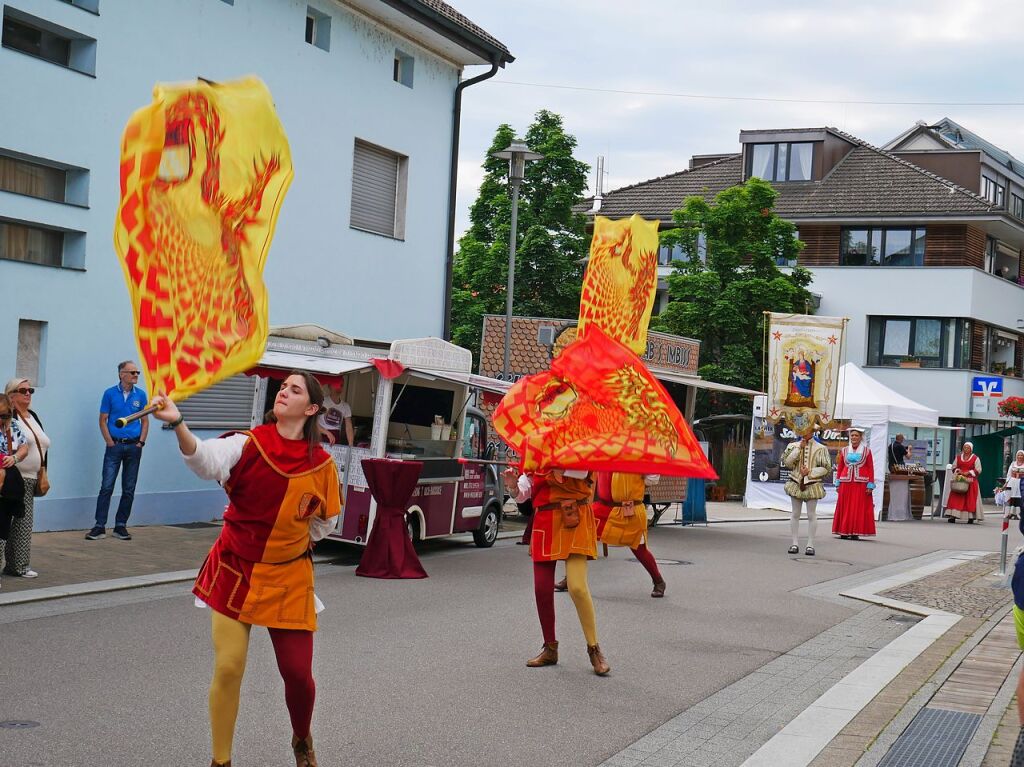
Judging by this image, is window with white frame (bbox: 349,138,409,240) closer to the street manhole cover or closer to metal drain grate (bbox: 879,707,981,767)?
the street manhole cover

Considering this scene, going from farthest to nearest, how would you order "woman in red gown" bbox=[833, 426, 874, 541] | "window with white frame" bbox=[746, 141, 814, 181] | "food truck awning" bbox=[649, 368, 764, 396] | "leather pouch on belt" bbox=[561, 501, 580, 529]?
1. "window with white frame" bbox=[746, 141, 814, 181]
2. "woman in red gown" bbox=[833, 426, 874, 541]
3. "food truck awning" bbox=[649, 368, 764, 396]
4. "leather pouch on belt" bbox=[561, 501, 580, 529]

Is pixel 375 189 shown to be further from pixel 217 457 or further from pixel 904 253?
pixel 904 253

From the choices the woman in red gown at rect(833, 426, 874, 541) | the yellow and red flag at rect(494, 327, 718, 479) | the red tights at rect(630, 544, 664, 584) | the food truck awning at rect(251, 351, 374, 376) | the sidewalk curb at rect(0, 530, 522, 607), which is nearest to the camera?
the yellow and red flag at rect(494, 327, 718, 479)

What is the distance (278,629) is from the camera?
16.9ft

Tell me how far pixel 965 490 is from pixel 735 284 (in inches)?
370

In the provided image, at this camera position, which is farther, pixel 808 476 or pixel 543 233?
pixel 543 233

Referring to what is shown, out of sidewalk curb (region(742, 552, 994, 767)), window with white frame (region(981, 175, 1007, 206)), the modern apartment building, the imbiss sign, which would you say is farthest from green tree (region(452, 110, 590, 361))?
sidewalk curb (region(742, 552, 994, 767))

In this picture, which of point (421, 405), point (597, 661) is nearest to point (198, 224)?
point (597, 661)

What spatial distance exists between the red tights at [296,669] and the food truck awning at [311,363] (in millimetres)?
8007

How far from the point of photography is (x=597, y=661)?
26.7 ft

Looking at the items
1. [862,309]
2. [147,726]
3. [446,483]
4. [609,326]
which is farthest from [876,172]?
[147,726]

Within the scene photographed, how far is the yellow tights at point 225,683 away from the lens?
5.02 m

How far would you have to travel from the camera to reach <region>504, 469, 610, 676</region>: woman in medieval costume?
26.7ft

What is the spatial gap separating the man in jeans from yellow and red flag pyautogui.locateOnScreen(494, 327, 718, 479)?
7257 millimetres
